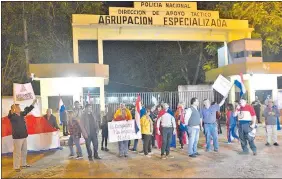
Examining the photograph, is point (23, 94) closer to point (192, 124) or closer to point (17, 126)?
point (17, 126)

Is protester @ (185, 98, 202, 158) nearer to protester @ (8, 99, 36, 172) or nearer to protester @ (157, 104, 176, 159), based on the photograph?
protester @ (157, 104, 176, 159)

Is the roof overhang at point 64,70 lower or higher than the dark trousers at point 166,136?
higher

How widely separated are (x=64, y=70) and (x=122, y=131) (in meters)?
6.82

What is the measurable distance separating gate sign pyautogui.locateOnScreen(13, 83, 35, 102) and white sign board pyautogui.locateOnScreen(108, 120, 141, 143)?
2722mm

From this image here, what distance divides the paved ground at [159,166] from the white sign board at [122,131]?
0.60m

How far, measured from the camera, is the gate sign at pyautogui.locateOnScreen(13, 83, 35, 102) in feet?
32.0

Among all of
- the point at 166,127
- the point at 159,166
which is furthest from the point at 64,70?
the point at 159,166

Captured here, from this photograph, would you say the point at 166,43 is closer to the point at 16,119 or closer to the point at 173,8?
the point at 173,8

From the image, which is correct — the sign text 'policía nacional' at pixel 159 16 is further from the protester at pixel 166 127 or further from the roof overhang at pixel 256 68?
the protester at pixel 166 127

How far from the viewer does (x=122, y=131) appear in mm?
9781

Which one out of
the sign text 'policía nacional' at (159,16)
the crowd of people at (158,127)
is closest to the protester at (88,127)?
the crowd of people at (158,127)

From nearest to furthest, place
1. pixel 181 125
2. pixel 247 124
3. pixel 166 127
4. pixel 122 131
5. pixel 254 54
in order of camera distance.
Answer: pixel 166 127
pixel 247 124
pixel 122 131
pixel 181 125
pixel 254 54

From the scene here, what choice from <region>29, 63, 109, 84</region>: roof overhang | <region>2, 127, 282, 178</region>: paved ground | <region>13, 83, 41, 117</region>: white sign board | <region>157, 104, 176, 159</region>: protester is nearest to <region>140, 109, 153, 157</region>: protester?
<region>2, 127, 282, 178</region>: paved ground

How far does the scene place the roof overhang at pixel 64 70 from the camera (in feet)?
49.8
